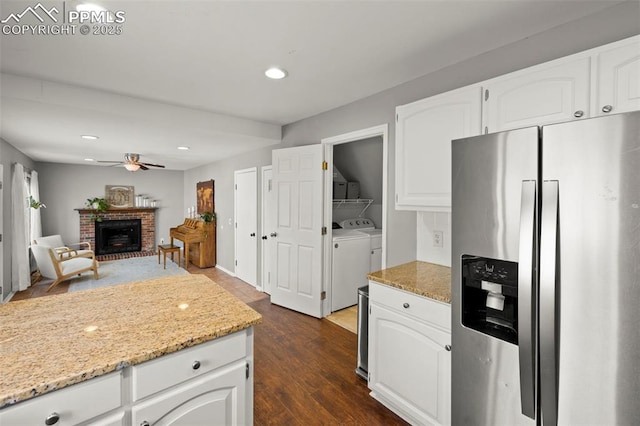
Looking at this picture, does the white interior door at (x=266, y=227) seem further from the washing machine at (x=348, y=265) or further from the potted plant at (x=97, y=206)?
the potted plant at (x=97, y=206)

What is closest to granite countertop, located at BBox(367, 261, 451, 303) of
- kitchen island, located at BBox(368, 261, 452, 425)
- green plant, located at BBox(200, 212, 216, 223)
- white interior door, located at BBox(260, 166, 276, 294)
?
kitchen island, located at BBox(368, 261, 452, 425)

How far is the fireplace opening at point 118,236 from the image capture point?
687 centimetres

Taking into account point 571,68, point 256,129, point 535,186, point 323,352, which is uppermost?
point 256,129

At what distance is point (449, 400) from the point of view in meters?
1.54

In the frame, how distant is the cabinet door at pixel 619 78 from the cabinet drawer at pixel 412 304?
1.22 meters

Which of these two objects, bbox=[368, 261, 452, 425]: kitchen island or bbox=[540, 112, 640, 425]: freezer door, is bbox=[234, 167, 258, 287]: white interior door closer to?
bbox=[368, 261, 452, 425]: kitchen island

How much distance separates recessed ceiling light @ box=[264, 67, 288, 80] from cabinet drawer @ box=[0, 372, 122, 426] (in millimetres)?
2118

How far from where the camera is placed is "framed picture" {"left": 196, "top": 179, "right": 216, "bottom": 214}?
620 cm

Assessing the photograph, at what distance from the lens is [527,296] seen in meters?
1.12

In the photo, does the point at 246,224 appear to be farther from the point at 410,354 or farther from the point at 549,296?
the point at 549,296

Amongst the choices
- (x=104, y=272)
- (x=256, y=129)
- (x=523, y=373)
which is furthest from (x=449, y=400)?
(x=104, y=272)

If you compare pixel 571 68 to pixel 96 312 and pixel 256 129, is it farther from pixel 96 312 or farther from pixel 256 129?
pixel 256 129

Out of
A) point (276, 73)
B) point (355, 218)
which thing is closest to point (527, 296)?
point (276, 73)

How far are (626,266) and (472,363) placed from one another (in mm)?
751
